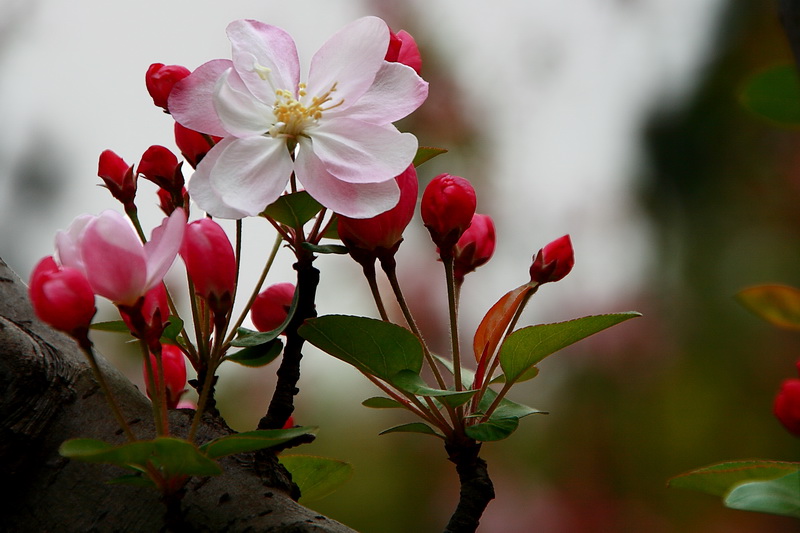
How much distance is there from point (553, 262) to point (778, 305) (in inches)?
6.2

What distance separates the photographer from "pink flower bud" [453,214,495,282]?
0.64m

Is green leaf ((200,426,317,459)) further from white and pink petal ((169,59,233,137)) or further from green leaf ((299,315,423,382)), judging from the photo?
white and pink petal ((169,59,233,137))

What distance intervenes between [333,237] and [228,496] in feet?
0.66

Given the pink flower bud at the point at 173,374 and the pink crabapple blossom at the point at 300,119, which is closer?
the pink crabapple blossom at the point at 300,119

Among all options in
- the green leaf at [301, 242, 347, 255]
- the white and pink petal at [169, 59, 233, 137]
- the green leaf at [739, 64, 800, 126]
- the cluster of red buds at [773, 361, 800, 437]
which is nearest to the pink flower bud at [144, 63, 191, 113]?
the white and pink petal at [169, 59, 233, 137]

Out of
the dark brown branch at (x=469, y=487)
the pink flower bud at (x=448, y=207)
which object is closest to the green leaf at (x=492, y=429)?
the dark brown branch at (x=469, y=487)

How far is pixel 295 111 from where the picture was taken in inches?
21.2

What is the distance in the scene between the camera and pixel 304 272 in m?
0.56

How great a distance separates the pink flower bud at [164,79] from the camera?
0.55 m

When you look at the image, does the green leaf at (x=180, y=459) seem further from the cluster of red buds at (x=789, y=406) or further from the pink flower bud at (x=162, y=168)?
the cluster of red buds at (x=789, y=406)

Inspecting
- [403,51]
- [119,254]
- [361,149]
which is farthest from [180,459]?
[403,51]

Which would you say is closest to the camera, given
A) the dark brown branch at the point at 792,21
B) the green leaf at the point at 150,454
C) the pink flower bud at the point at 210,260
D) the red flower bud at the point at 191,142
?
the dark brown branch at the point at 792,21

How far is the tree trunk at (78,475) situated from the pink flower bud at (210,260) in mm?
109

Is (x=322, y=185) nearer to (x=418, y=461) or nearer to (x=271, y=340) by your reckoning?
(x=271, y=340)
